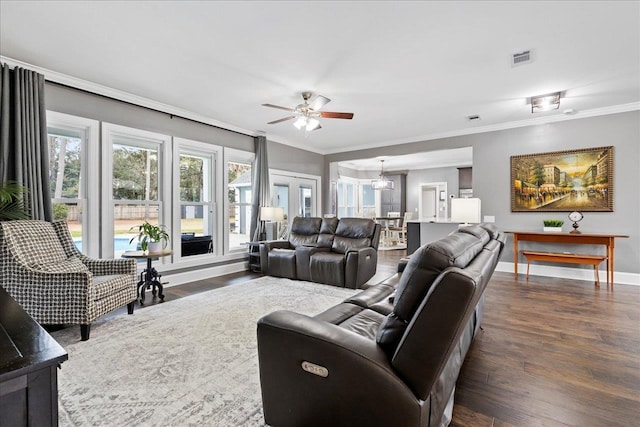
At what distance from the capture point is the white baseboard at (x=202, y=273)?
4684 millimetres

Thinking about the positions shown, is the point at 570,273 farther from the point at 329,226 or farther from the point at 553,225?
the point at 329,226

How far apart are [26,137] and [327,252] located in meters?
3.91

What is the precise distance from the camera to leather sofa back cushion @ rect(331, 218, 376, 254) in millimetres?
4875

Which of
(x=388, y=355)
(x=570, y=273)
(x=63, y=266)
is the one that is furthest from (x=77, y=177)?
(x=570, y=273)

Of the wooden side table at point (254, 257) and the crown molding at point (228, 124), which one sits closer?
the crown molding at point (228, 124)

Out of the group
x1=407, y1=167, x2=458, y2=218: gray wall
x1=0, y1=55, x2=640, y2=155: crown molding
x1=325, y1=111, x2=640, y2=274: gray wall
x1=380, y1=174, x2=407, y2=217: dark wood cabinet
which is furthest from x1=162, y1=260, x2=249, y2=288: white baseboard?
x1=407, y1=167, x2=458, y2=218: gray wall

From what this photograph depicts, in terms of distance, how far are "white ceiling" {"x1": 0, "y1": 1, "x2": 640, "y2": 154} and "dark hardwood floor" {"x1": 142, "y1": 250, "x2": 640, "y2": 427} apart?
2.70 meters

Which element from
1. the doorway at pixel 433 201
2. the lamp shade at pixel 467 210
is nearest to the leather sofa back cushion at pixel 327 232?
the lamp shade at pixel 467 210

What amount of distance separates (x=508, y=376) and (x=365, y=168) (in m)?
9.65

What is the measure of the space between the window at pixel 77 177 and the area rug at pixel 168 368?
1370mm

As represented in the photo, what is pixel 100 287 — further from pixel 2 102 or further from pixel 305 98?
pixel 305 98

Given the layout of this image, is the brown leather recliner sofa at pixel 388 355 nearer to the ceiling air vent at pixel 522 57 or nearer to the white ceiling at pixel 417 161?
the ceiling air vent at pixel 522 57

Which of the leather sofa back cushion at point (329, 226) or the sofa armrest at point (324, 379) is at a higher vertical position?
the leather sofa back cushion at point (329, 226)

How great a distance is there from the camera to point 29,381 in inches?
28.5
